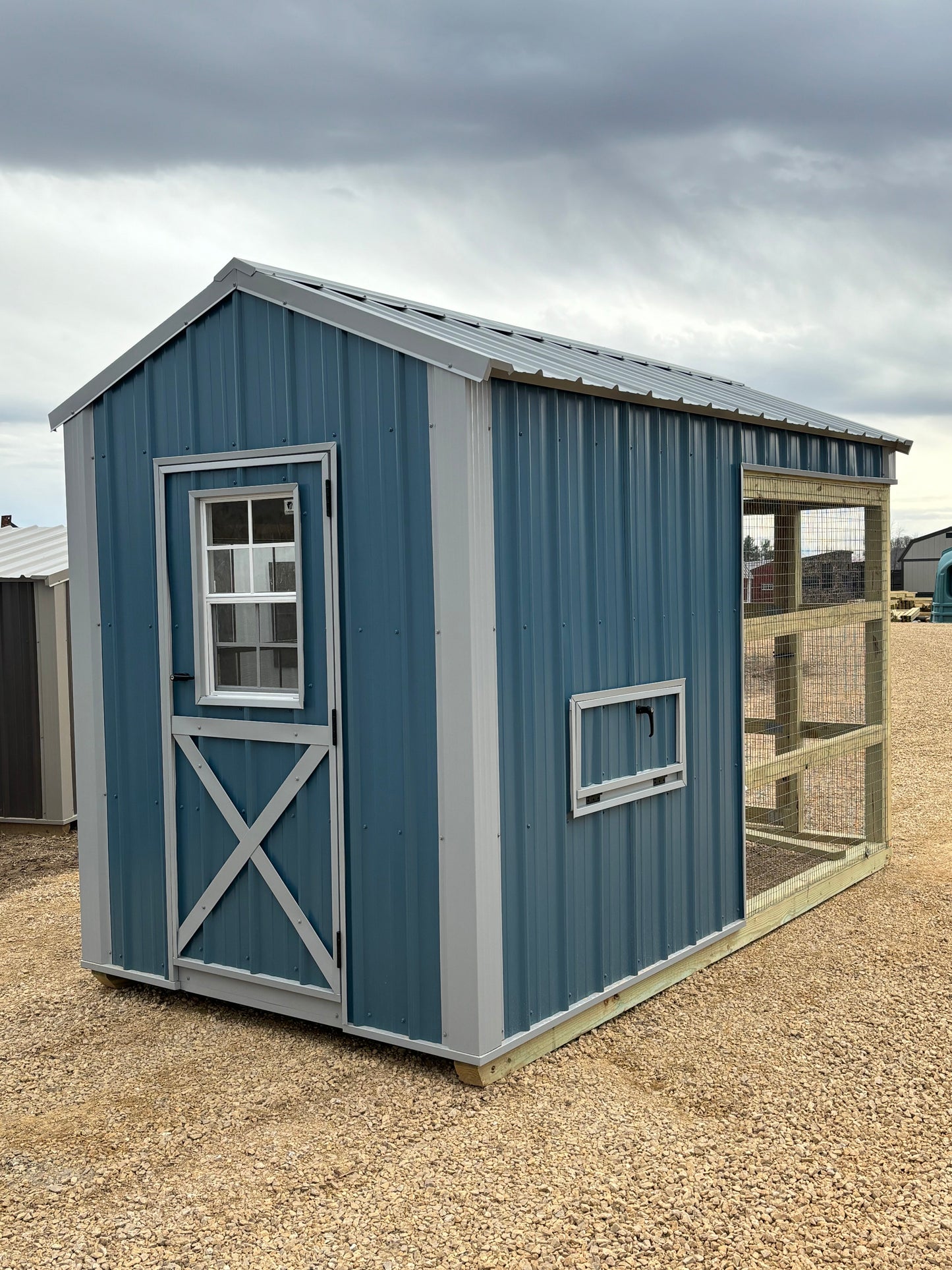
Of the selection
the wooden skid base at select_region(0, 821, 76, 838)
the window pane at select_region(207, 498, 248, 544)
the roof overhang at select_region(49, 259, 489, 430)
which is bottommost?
the wooden skid base at select_region(0, 821, 76, 838)

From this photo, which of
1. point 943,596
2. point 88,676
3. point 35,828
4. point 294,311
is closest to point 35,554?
point 35,828

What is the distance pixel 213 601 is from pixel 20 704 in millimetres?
4785

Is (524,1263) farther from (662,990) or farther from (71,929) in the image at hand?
(71,929)

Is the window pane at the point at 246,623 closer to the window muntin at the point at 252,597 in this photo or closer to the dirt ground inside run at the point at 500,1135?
the window muntin at the point at 252,597

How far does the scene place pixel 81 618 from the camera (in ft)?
18.5

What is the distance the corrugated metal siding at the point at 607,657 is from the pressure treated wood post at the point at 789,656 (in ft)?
3.42

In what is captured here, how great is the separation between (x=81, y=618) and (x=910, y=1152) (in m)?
4.17

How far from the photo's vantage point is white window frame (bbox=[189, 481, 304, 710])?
4945 mm

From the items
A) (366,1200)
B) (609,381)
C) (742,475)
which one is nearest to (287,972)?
(366,1200)

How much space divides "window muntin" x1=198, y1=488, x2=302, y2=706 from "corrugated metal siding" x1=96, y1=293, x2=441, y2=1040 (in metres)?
0.27

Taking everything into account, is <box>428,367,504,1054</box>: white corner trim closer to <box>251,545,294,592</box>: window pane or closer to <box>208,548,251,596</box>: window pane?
<box>251,545,294,592</box>: window pane

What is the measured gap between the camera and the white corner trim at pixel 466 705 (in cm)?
440

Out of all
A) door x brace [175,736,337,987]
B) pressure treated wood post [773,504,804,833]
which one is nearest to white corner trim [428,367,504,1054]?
door x brace [175,736,337,987]

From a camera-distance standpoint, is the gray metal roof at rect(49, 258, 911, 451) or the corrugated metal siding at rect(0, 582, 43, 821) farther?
the corrugated metal siding at rect(0, 582, 43, 821)
